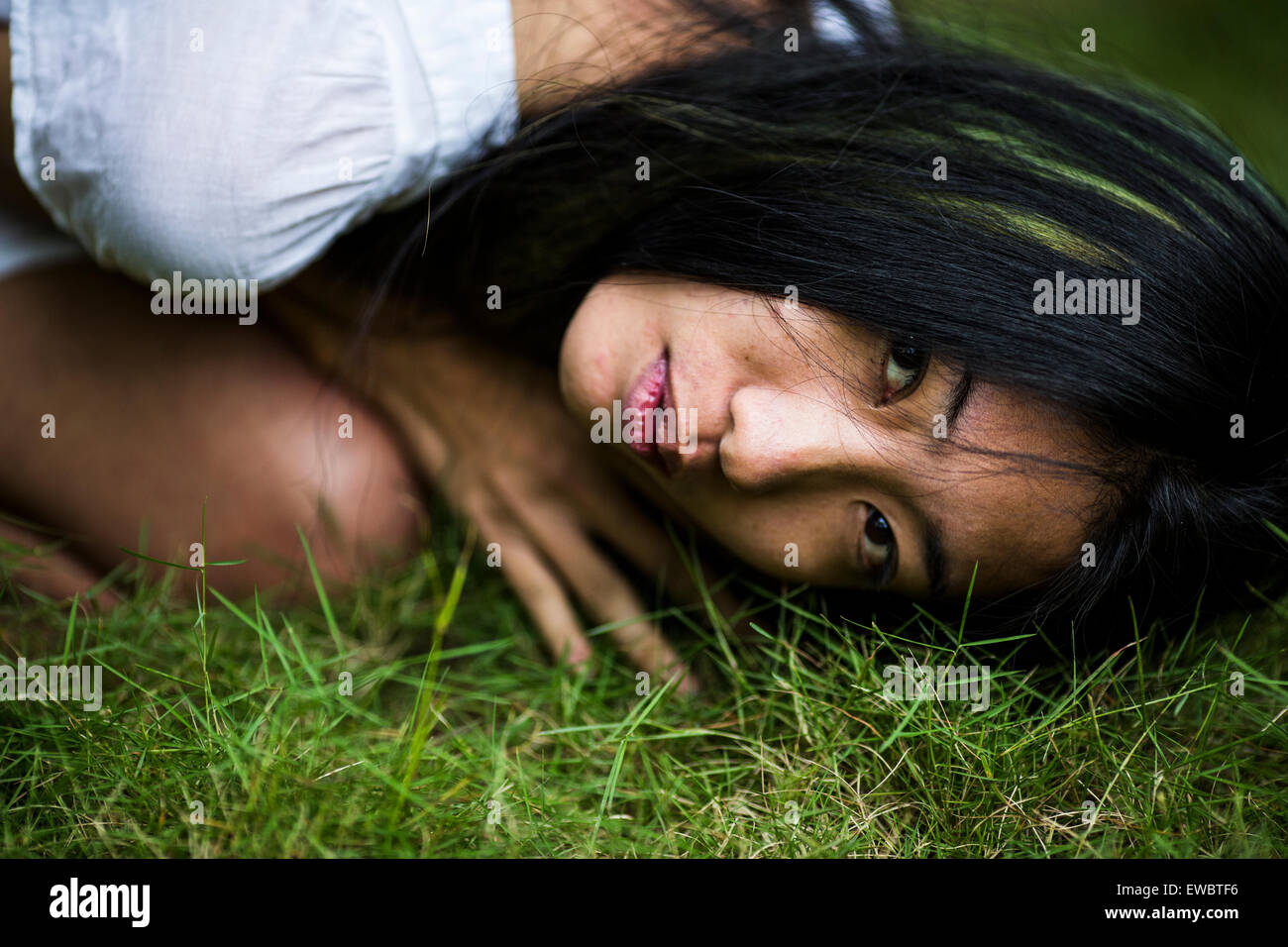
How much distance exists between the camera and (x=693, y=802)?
141 centimetres

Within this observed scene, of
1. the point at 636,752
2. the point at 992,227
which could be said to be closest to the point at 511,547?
the point at 636,752

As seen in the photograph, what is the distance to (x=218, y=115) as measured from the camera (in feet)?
4.39

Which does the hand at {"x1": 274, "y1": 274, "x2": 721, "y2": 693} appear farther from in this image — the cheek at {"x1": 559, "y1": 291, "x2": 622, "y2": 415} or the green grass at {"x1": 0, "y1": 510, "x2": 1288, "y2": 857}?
the cheek at {"x1": 559, "y1": 291, "x2": 622, "y2": 415}

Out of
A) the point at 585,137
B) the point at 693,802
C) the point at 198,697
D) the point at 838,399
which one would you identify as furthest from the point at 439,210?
the point at 693,802

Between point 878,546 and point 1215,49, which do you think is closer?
point 878,546

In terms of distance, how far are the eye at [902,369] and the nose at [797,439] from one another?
0.05m

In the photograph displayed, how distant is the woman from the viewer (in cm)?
131

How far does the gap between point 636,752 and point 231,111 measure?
109 cm

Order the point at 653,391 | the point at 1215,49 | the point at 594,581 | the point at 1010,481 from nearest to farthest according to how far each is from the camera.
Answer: the point at 1010,481, the point at 653,391, the point at 594,581, the point at 1215,49

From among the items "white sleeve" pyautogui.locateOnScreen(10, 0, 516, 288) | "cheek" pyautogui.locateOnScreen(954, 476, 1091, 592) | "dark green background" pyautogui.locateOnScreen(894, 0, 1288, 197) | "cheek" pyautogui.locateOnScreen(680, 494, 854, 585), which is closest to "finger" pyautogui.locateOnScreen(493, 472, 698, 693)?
"cheek" pyautogui.locateOnScreen(680, 494, 854, 585)

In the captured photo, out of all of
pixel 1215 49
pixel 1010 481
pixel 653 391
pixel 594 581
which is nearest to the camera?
pixel 1010 481

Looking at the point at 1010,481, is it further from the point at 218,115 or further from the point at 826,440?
the point at 218,115

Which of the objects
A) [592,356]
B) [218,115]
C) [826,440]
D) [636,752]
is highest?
[218,115]
